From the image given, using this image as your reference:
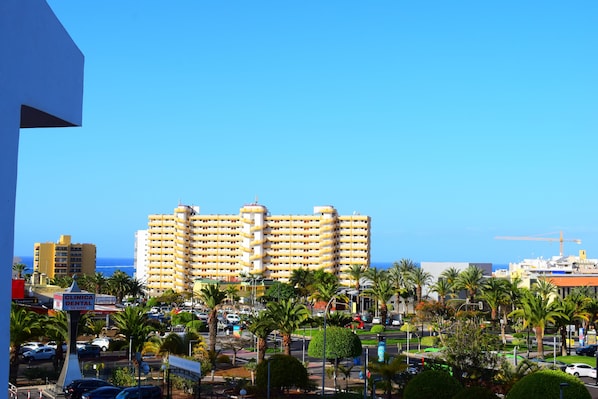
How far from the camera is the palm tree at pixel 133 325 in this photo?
48.2m

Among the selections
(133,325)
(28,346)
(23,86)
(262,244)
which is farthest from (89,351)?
(262,244)

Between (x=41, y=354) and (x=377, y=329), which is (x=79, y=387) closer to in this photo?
(x=41, y=354)

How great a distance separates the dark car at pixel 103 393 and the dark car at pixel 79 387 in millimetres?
1370

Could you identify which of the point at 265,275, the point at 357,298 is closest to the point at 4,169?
the point at 357,298

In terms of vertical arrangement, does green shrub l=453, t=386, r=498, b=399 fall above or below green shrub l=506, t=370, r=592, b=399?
below

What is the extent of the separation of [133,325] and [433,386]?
23613 millimetres

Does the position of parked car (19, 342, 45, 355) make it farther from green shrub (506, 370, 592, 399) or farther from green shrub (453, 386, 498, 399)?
green shrub (506, 370, 592, 399)

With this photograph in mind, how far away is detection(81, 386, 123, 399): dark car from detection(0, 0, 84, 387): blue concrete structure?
30186 millimetres

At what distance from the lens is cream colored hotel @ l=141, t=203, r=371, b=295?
170 metres

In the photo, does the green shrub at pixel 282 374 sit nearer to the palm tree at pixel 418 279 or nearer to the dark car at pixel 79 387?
the dark car at pixel 79 387

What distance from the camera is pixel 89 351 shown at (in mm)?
59344

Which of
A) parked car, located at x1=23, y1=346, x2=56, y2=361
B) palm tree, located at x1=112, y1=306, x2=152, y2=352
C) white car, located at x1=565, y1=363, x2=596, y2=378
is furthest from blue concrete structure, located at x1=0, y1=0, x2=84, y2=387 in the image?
parked car, located at x1=23, y1=346, x2=56, y2=361

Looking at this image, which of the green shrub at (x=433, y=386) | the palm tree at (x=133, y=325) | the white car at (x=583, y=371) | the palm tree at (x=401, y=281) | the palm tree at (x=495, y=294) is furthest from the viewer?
the palm tree at (x=401, y=281)

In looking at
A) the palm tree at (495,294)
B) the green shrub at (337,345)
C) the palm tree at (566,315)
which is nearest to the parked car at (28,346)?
the green shrub at (337,345)
